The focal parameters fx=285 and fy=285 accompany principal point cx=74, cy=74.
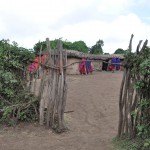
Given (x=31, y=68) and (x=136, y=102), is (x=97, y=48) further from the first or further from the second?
(x=136, y=102)

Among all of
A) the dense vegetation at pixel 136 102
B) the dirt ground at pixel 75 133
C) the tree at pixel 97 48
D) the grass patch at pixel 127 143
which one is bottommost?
the dirt ground at pixel 75 133

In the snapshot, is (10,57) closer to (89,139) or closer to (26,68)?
(26,68)

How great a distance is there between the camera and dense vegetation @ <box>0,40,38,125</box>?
758cm

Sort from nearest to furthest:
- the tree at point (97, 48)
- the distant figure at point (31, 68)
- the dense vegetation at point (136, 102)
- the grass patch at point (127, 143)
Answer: the dense vegetation at point (136, 102)
the grass patch at point (127, 143)
the distant figure at point (31, 68)
the tree at point (97, 48)

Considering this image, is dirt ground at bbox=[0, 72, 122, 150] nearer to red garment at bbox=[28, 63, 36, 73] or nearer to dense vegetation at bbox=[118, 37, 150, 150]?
dense vegetation at bbox=[118, 37, 150, 150]

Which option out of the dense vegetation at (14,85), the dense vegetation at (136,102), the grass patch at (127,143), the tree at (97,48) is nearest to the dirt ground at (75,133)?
the grass patch at (127,143)

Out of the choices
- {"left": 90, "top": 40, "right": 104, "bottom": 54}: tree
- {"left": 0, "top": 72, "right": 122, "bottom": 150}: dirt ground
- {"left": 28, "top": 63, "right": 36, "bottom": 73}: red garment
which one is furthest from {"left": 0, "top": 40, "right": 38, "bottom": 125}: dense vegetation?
{"left": 90, "top": 40, "right": 104, "bottom": 54}: tree

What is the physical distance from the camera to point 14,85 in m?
7.86

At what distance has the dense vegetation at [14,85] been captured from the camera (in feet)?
24.9

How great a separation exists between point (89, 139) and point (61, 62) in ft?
6.59

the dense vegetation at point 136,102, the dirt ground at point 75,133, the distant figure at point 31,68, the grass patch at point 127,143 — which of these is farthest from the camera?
the distant figure at point 31,68

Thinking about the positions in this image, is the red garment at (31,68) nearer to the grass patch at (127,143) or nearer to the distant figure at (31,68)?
the distant figure at (31,68)

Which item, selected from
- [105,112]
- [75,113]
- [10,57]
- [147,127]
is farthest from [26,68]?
[147,127]

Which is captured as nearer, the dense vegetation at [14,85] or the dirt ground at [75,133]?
the dirt ground at [75,133]
